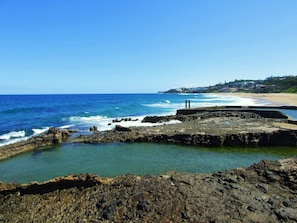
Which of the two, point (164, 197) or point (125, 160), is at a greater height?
point (164, 197)

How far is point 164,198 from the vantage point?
8336 mm

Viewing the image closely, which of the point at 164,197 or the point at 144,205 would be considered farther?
the point at 164,197

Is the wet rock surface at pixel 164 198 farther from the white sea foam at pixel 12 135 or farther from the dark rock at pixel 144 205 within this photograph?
the white sea foam at pixel 12 135

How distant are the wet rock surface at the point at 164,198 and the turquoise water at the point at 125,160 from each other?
3.31 metres

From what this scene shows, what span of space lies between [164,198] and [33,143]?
1509 cm

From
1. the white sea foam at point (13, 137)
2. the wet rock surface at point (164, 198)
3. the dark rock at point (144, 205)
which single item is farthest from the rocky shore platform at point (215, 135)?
the dark rock at point (144, 205)

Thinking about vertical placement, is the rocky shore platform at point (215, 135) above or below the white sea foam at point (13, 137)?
above

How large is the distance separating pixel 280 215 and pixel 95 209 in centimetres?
523

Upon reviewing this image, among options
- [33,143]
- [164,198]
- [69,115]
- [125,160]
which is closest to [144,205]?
[164,198]

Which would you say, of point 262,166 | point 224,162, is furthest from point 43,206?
point 224,162

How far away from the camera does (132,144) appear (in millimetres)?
19734

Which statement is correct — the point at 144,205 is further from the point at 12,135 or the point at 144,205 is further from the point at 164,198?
the point at 12,135

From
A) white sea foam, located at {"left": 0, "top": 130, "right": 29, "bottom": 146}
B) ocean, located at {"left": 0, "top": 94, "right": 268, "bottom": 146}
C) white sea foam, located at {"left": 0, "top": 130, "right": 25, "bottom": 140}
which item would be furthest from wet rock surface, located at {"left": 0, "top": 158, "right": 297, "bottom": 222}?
white sea foam, located at {"left": 0, "top": 130, "right": 25, "bottom": 140}

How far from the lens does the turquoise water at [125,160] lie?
44.9 ft
